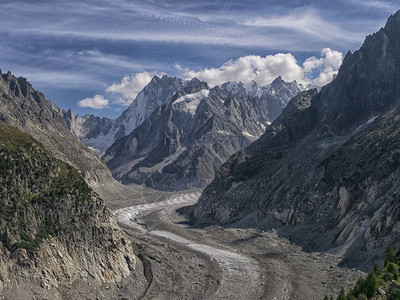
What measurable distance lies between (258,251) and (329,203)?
1130 inches

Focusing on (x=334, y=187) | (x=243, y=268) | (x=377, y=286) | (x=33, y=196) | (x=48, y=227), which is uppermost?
(x=33, y=196)

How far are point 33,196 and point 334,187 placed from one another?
3555 inches

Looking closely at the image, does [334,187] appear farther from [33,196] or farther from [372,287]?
[33,196]

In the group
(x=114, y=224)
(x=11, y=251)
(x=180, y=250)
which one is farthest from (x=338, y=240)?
(x=11, y=251)

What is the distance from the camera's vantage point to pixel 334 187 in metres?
134

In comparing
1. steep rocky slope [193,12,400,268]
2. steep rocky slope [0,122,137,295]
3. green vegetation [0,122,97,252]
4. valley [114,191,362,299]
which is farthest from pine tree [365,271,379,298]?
green vegetation [0,122,97,252]

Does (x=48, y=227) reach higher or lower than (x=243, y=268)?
higher

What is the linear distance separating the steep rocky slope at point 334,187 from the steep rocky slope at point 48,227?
51.6 metres

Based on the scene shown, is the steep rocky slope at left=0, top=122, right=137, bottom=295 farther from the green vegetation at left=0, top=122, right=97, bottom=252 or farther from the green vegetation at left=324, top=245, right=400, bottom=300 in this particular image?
the green vegetation at left=324, top=245, right=400, bottom=300

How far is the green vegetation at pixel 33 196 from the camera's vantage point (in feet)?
220

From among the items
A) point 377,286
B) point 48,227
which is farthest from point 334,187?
point 48,227

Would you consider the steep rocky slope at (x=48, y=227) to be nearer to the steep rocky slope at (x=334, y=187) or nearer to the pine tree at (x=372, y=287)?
the pine tree at (x=372, y=287)

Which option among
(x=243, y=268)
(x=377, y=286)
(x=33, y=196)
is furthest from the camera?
(x=243, y=268)

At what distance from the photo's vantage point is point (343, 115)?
651 ft
